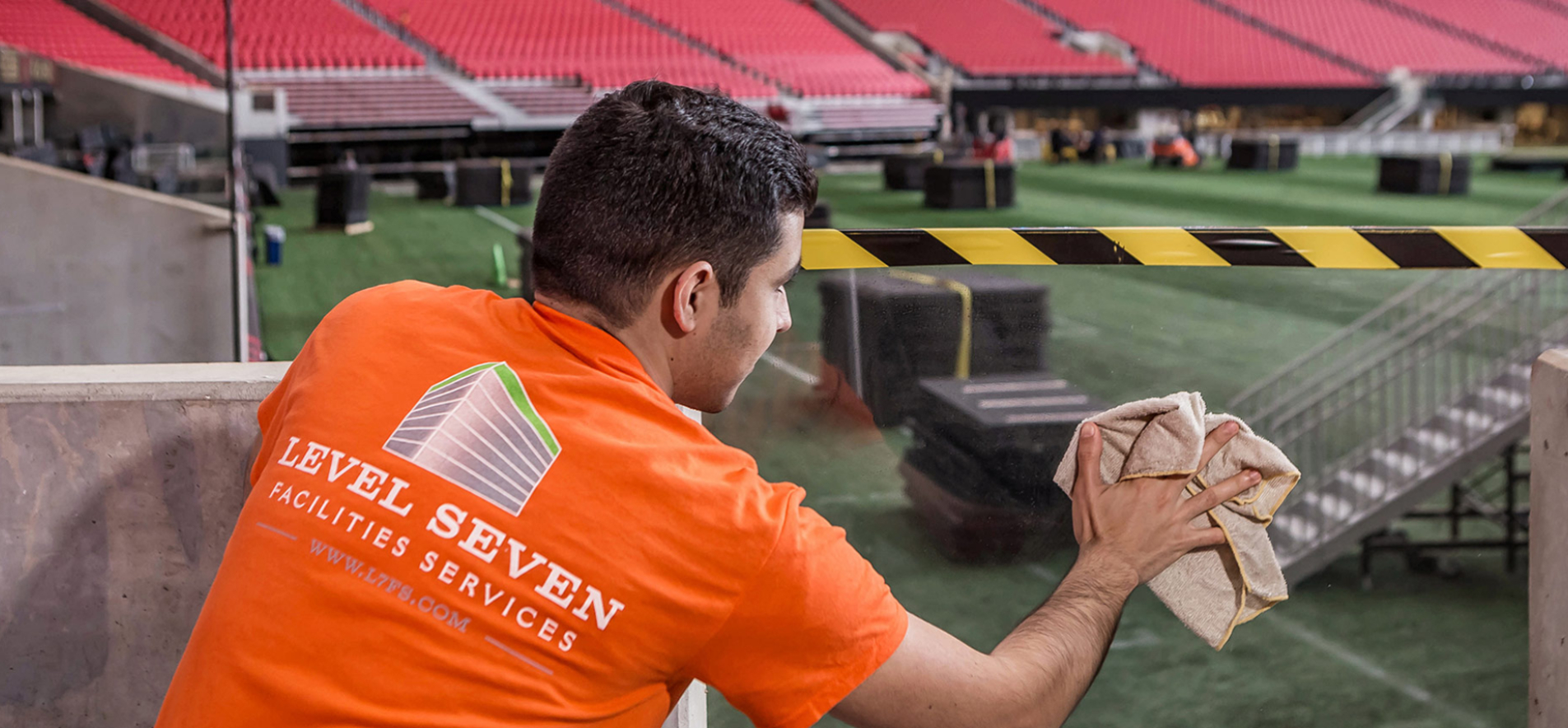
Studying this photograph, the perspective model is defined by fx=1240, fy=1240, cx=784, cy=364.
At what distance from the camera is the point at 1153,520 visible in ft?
5.54

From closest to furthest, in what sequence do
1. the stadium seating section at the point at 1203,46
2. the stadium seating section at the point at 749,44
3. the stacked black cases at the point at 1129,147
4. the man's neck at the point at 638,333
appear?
the man's neck at the point at 638,333
the stadium seating section at the point at 749,44
the stacked black cases at the point at 1129,147
the stadium seating section at the point at 1203,46

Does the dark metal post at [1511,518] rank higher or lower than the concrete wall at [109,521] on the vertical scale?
lower

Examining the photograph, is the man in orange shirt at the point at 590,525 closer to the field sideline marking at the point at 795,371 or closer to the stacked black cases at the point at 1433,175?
the field sideline marking at the point at 795,371

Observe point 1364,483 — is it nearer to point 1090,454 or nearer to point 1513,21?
point 1090,454

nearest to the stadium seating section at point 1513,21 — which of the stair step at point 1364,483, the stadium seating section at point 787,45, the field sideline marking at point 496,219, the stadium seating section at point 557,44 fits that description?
the stadium seating section at point 787,45

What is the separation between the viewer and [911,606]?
245 centimetres

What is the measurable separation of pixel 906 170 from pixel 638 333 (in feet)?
66.7

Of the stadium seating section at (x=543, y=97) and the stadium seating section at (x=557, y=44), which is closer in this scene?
the stadium seating section at (x=543, y=97)

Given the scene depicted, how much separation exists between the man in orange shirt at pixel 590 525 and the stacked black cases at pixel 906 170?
66.4 ft

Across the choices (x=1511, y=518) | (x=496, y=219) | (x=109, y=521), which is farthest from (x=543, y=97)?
(x=109, y=521)

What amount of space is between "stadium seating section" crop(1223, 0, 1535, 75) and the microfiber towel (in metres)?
37.8

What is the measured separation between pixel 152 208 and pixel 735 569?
672cm

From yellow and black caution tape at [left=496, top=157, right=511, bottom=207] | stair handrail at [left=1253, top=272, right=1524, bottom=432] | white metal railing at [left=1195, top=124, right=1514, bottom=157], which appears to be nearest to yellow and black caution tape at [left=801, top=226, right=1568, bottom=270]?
stair handrail at [left=1253, top=272, right=1524, bottom=432]

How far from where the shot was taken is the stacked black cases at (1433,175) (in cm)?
2012
